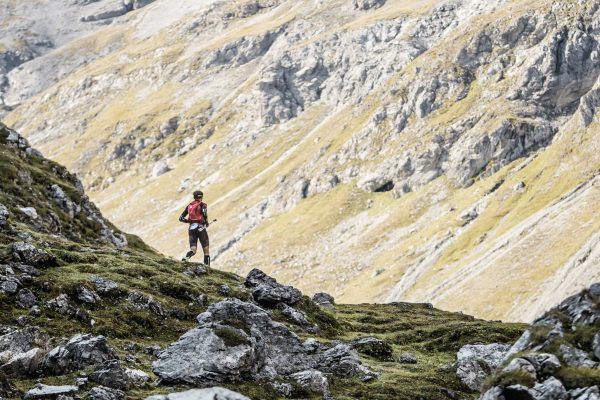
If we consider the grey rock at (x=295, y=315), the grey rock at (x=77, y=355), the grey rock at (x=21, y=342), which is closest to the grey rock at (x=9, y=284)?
the grey rock at (x=21, y=342)

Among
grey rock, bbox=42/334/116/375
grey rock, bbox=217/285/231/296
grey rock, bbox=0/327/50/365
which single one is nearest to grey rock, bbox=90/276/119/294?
grey rock, bbox=217/285/231/296

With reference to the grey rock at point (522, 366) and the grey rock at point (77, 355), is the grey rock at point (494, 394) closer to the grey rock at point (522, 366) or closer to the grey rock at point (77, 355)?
the grey rock at point (522, 366)

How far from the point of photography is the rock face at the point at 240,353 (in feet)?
59.0

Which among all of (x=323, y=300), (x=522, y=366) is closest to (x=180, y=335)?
(x=522, y=366)

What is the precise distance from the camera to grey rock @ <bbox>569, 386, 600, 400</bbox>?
486 inches

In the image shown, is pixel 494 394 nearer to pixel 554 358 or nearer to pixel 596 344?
pixel 554 358

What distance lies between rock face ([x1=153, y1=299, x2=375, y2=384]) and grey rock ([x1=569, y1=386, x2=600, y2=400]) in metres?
8.58

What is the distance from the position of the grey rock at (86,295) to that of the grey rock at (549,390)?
51.8ft

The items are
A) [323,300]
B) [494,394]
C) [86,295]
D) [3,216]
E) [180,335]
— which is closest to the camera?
[494,394]

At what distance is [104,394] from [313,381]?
6082 mm

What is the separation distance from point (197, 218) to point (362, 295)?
412 ft

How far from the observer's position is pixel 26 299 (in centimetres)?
2269

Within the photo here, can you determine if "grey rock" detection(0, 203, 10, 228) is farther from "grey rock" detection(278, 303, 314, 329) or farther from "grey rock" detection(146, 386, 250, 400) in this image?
"grey rock" detection(146, 386, 250, 400)

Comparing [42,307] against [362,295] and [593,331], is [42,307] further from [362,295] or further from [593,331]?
[362,295]
